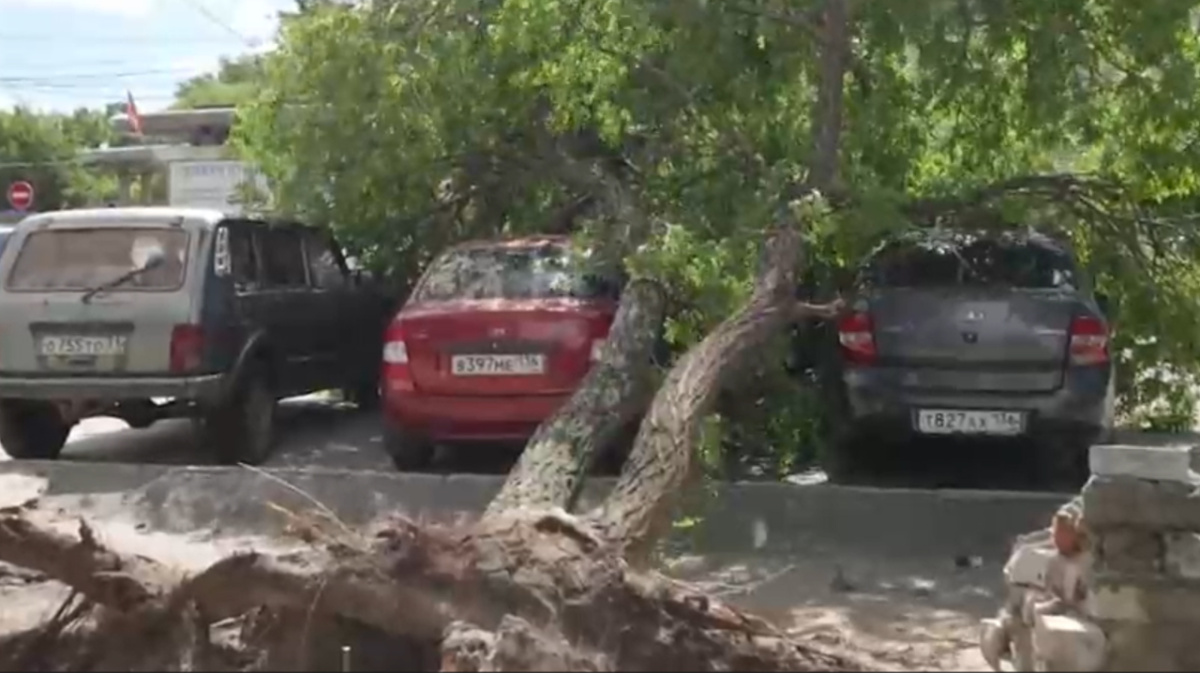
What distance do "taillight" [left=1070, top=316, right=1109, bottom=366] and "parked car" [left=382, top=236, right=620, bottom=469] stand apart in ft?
8.89

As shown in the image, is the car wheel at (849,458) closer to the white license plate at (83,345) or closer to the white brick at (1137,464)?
the white license plate at (83,345)

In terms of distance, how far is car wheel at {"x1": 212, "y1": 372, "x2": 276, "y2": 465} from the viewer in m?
11.3

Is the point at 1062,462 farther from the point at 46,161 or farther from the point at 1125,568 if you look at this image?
the point at 46,161

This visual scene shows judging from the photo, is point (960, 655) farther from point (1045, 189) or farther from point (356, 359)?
point (356, 359)

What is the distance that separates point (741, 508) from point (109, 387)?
4.23 meters

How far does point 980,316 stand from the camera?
383 inches

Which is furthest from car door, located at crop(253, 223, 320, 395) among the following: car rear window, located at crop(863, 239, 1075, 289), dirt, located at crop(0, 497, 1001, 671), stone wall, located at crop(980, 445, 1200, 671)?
stone wall, located at crop(980, 445, 1200, 671)

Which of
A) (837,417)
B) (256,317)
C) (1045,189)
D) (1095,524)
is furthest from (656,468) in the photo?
(256,317)

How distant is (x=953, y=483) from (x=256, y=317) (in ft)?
15.8

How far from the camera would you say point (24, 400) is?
11.2m

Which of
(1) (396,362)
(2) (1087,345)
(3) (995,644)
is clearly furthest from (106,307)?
(3) (995,644)

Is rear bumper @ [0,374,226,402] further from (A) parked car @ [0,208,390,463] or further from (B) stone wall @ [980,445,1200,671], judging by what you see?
(B) stone wall @ [980,445,1200,671]

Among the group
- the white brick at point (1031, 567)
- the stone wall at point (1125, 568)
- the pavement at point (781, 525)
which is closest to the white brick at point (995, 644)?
the stone wall at point (1125, 568)

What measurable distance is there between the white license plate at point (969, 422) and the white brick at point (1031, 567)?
383cm
